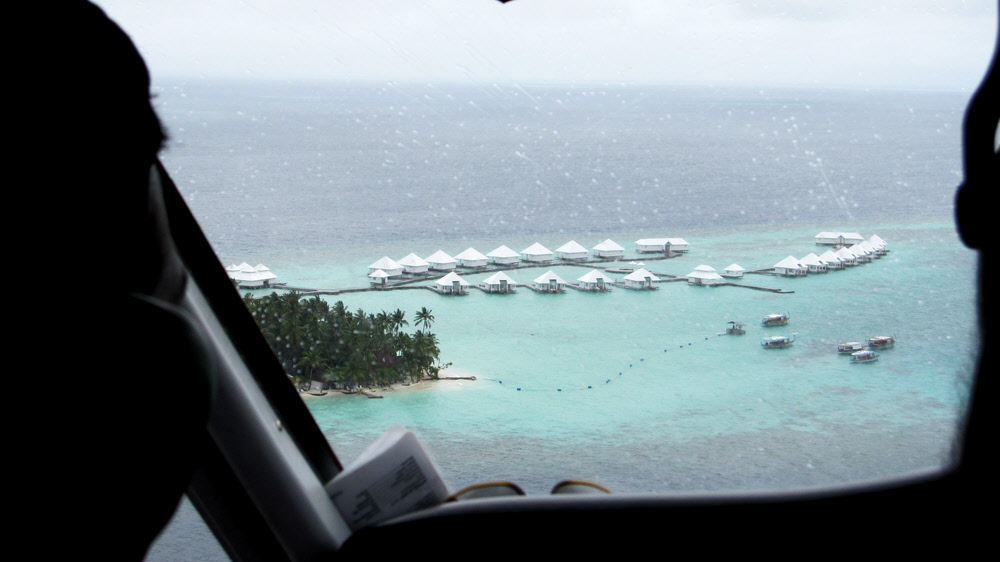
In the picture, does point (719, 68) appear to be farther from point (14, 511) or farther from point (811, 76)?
point (14, 511)

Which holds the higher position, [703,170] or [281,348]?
[703,170]

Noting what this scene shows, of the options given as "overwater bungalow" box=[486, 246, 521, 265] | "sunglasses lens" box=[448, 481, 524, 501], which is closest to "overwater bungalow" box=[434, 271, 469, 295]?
"overwater bungalow" box=[486, 246, 521, 265]

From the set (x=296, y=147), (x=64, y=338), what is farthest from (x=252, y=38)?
(x=64, y=338)

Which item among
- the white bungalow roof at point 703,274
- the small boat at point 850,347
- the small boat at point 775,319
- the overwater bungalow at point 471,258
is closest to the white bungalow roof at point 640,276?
the white bungalow roof at point 703,274

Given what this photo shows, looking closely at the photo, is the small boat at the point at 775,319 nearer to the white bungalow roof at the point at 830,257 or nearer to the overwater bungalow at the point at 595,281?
→ the white bungalow roof at the point at 830,257

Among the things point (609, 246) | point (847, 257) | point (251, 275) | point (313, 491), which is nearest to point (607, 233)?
point (609, 246)

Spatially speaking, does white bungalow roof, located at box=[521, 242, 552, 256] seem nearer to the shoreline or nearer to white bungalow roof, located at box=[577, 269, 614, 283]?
white bungalow roof, located at box=[577, 269, 614, 283]

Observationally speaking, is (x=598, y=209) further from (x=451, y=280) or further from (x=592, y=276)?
(x=451, y=280)

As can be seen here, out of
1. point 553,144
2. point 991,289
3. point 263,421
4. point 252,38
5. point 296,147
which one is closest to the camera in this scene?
point 991,289

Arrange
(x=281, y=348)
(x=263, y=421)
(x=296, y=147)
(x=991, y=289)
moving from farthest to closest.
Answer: (x=296, y=147) < (x=281, y=348) < (x=263, y=421) < (x=991, y=289)
